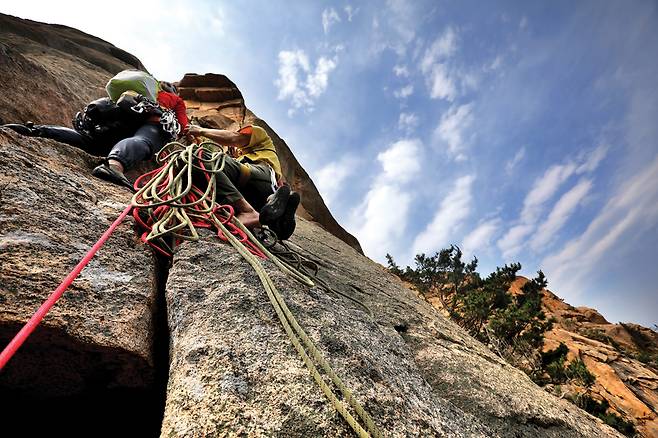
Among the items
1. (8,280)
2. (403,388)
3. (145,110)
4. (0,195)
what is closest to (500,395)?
(403,388)

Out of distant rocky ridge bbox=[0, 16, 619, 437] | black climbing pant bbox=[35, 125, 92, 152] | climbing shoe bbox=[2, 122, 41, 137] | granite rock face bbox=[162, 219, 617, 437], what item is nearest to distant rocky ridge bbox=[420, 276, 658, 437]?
granite rock face bbox=[162, 219, 617, 437]

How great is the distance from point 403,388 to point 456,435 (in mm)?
203

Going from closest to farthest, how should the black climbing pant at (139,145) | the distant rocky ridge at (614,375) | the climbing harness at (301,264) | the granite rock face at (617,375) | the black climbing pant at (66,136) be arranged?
the climbing harness at (301,264) → the black climbing pant at (139,145) → the black climbing pant at (66,136) → the distant rocky ridge at (614,375) → the granite rock face at (617,375)

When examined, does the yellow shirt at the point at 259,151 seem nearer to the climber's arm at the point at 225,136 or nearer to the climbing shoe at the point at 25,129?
the climber's arm at the point at 225,136

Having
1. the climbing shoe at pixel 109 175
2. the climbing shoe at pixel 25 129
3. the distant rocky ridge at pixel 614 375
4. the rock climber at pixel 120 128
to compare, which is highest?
the distant rocky ridge at pixel 614 375

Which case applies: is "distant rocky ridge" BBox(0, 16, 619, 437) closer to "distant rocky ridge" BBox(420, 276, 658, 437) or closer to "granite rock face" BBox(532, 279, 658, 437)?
"distant rocky ridge" BBox(420, 276, 658, 437)

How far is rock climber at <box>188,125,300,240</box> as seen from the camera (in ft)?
7.83

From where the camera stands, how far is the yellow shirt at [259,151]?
3467 millimetres

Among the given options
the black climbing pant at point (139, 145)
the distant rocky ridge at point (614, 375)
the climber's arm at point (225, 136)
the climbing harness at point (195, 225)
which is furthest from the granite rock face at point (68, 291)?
the distant rocky ridge at point (614, 375)

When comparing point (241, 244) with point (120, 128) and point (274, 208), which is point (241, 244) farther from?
point (120, 128)

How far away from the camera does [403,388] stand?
1169 mm

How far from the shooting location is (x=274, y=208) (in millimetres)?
2338

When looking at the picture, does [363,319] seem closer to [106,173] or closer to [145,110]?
[106,173]

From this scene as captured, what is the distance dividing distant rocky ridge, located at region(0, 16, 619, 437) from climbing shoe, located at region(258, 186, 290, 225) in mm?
609
